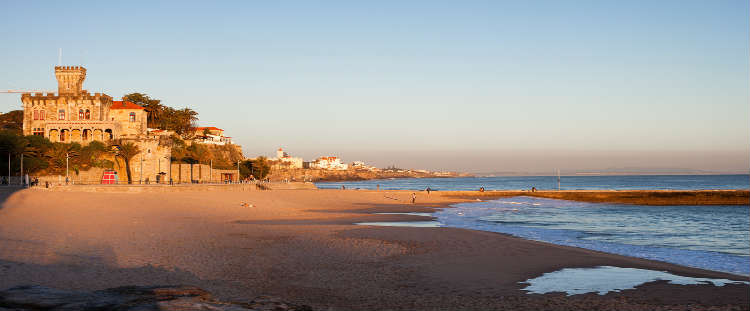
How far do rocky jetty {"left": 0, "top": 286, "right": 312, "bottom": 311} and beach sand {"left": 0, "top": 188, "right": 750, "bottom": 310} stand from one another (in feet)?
2.37

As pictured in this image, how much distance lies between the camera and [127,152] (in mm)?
55750

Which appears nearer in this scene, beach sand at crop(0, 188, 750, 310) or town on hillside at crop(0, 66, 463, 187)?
beach sand at crop(0, 188, 750, 310)

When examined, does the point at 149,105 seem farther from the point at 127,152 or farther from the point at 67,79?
the point at 127,152

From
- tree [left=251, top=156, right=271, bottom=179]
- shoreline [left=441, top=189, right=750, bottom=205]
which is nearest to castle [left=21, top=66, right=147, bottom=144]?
tree [left=251, top=156, right=271, bottom=179]

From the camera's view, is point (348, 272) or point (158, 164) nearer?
point (348, 272)

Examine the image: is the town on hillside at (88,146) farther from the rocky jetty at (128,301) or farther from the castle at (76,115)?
the rocky jetty at (128,301)

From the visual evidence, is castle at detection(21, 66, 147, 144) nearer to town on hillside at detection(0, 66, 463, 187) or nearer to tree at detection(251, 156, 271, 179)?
town on hillside at detection(0, 66, 463, 187)

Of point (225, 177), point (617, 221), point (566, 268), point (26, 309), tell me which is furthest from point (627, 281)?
point (225, 177)

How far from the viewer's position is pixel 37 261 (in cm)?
1144

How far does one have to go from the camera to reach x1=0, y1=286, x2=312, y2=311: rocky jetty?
693 centimetres

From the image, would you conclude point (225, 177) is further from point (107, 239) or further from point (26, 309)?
point (26, 309)

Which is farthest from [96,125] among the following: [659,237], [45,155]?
[659,237]

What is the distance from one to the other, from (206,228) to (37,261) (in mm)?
8430

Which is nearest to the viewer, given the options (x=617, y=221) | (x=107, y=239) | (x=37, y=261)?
(x=37, y=261)
